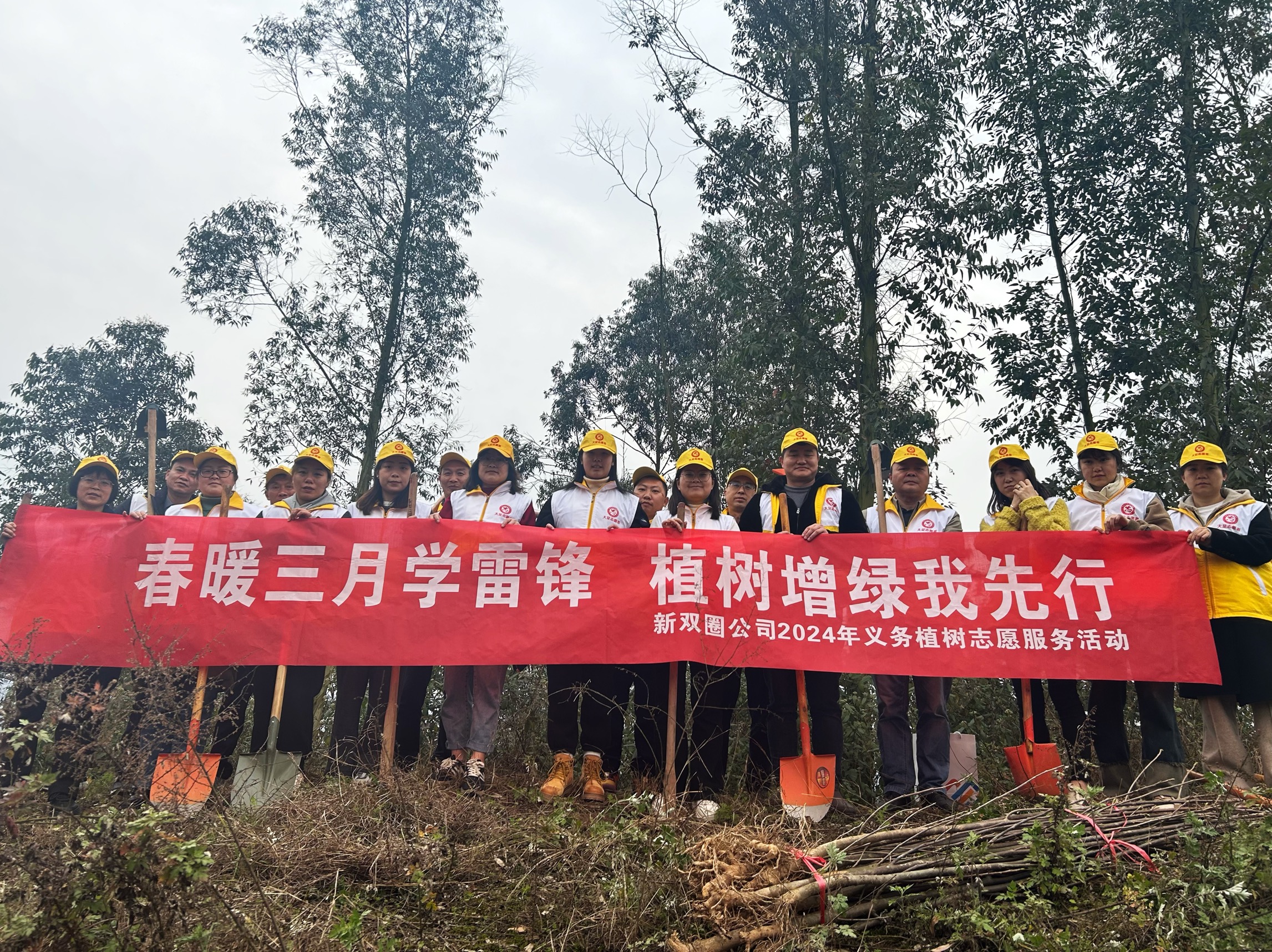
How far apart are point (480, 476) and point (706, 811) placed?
106 inches

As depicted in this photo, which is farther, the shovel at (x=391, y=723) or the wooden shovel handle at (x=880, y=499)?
the wooden shovel handle at (x=880, y=499)

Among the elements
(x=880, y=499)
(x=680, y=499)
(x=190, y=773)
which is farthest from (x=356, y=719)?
(x=880, y=499)

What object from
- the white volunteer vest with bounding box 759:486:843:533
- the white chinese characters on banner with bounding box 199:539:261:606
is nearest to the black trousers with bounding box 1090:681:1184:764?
the white volunteer vest with bounding box 759:486:843:533

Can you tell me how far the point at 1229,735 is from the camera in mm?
4895

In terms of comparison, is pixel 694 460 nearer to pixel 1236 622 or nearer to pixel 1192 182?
pixel 1236 622

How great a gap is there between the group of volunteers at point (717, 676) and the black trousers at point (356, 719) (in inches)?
0.6

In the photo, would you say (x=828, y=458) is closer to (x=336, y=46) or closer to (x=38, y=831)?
(x=38, y=831)

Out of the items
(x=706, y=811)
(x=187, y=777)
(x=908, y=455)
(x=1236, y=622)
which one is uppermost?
(x=908, y=455)

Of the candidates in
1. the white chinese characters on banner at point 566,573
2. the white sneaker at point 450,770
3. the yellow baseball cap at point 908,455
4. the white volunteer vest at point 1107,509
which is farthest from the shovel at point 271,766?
the white volunteer vest at point 1107,509

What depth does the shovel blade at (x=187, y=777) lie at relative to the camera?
414 centimetres

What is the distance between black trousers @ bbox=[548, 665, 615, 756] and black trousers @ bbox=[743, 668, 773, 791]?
863 millimetres

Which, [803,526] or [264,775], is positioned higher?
[803,526]

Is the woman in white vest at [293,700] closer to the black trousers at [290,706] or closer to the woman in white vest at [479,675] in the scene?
the black trousers at [290,706]

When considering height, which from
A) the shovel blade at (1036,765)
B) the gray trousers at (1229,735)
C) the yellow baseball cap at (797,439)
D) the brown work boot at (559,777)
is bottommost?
the brown work boot at (559,777)
